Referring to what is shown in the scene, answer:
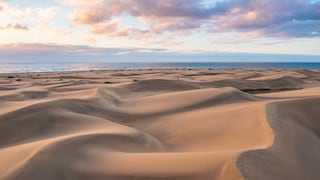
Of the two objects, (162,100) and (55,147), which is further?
(162,100)

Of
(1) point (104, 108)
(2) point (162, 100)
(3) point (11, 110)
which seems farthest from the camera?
(2) point (162, 100)

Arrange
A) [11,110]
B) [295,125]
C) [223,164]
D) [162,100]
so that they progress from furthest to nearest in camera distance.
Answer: [162,100], [11,110], [295,125], [223,164]

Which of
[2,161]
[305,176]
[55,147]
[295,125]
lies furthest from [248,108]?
[2,161]

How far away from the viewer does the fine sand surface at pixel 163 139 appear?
8.64 feet

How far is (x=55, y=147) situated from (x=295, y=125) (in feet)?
8.17

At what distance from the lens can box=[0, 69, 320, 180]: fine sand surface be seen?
263cm

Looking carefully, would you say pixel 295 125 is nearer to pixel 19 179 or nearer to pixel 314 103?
pixel 314 103

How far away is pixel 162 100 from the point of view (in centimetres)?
620

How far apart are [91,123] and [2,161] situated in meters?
1.50

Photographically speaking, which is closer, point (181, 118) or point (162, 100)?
point (181, 118)

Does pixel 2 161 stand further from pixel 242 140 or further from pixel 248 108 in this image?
pixel 248 108

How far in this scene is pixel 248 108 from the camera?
4.68 m

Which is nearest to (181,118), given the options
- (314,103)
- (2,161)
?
(314,103)

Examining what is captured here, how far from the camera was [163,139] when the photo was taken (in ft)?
13.3
